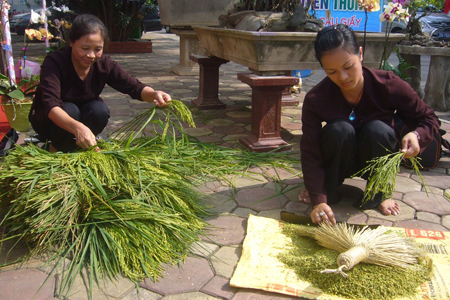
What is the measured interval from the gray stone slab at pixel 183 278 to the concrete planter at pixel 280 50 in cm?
165

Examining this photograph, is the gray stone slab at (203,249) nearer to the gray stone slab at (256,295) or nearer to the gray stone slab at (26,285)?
the gray stone slab at (256,295)

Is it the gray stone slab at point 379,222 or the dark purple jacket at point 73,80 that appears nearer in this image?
the gray stone slab at point 379,222

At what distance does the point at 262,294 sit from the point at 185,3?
5.86 meters

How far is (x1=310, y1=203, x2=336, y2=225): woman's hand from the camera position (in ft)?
6.56

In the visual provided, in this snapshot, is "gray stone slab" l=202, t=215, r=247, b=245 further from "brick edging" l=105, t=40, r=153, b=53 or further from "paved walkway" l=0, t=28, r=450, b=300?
"brick edging" l=105, t=40, r=153, b=53

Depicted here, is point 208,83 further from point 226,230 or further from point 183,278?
point 183,278

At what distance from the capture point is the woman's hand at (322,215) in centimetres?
200

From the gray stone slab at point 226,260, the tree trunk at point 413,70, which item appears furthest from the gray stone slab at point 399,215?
the tree trunk at point 413,70

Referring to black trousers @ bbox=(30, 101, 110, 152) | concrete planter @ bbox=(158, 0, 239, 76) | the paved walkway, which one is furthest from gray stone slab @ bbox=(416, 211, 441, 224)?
concrete planter @ bbox=(158, 0, 239, 76)

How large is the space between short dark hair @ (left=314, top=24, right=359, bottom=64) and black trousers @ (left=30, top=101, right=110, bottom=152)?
1.45 m

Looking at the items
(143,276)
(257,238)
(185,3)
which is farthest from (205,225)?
(185,3)

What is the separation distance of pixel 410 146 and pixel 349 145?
30 centimetres

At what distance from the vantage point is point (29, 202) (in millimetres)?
1906

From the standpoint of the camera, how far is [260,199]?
255cm
